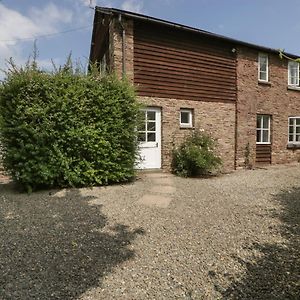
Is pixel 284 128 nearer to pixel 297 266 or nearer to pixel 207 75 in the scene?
pixel 207 75

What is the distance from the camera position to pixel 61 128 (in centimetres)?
704

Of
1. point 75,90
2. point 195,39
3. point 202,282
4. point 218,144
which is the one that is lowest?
point 202,282

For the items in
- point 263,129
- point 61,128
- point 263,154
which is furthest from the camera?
point 263,129

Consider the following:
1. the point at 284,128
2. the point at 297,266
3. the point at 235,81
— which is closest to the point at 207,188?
the point at 297,266

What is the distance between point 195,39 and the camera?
36.6 feet

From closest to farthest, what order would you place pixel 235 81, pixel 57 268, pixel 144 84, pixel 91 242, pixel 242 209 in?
pixel 57 268, pixel 91 242, pixel 242 209, pixel 144 84, pixel 235 81

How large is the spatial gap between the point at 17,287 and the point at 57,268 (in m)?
0.47

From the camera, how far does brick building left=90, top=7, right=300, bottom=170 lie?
9.97 meters

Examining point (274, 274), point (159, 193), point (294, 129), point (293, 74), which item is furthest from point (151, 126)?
point (293, 74)

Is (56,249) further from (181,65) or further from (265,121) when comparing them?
(265,121)

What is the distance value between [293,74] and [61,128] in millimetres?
12488

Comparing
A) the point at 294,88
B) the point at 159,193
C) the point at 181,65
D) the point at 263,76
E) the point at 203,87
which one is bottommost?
the point at 159,193

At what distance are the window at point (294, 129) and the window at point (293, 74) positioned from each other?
5.89ft

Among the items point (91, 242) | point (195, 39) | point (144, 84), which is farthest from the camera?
point (195, 39)
